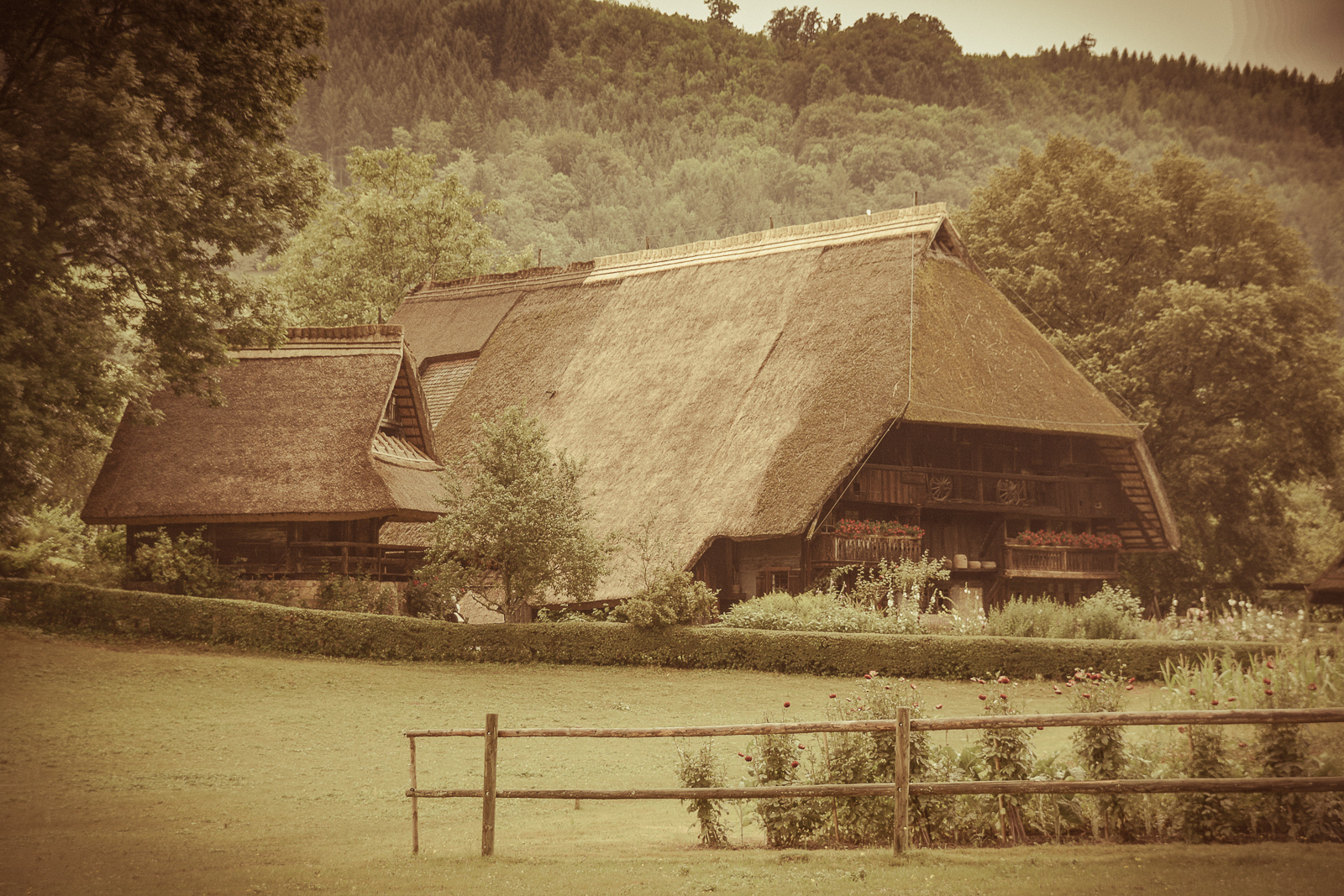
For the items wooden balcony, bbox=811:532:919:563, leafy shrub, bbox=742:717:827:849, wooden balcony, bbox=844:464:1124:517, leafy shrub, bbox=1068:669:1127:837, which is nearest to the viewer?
leafy shrub, bbox=1068:669:1127:837

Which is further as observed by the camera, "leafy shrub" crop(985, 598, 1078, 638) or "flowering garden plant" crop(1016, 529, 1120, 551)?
"flowering garden plant" crop(1016, 529, 1120, 551)

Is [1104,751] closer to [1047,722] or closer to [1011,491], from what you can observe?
[1047,722]

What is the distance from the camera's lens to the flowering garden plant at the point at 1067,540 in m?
34.6

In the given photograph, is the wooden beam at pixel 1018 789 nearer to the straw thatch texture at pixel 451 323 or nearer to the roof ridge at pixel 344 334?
the roof ridge at pixel 344 334

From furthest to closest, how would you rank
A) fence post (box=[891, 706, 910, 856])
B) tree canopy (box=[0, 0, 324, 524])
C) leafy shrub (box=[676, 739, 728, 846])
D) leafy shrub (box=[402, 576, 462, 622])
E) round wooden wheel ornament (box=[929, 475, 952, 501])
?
round wooden wheel ornament (box=[929, 475, 952, 501])
leafy shrub (box=[402, 576, 462, 622])
tree canopy (box=[0, 0, 324, 524])
leafy shrub (box=[676, 739, 728, 846])
fence post (box=[891, 706, 910, 856])

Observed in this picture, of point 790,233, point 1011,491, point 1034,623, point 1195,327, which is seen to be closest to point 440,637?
point 1034,623

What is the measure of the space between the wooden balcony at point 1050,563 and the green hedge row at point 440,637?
9.93 meters

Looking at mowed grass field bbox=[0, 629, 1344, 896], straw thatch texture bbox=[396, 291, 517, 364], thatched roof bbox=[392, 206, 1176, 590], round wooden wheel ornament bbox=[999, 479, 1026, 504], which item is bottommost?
mowed grass field bbox=[0, 629, 1344, 896]

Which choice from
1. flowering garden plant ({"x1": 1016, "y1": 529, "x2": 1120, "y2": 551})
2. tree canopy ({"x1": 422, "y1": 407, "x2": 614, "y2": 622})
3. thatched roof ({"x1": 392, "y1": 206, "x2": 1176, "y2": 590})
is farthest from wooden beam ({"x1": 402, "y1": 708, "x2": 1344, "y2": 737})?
flowering garden plant ({"x1": 1016, "y1": 529, "x2": 1120, "y2": 551})

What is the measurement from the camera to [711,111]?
133750 millimetres

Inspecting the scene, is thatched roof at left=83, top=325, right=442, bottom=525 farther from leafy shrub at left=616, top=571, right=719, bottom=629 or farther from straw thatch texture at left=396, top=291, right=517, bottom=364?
straw thatch texture at left=396, top=291, right=517, bottom=364

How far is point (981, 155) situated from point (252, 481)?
301ft

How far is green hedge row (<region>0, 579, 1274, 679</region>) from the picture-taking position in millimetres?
24766

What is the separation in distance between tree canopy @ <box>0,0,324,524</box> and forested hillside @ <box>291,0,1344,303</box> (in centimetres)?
6135
